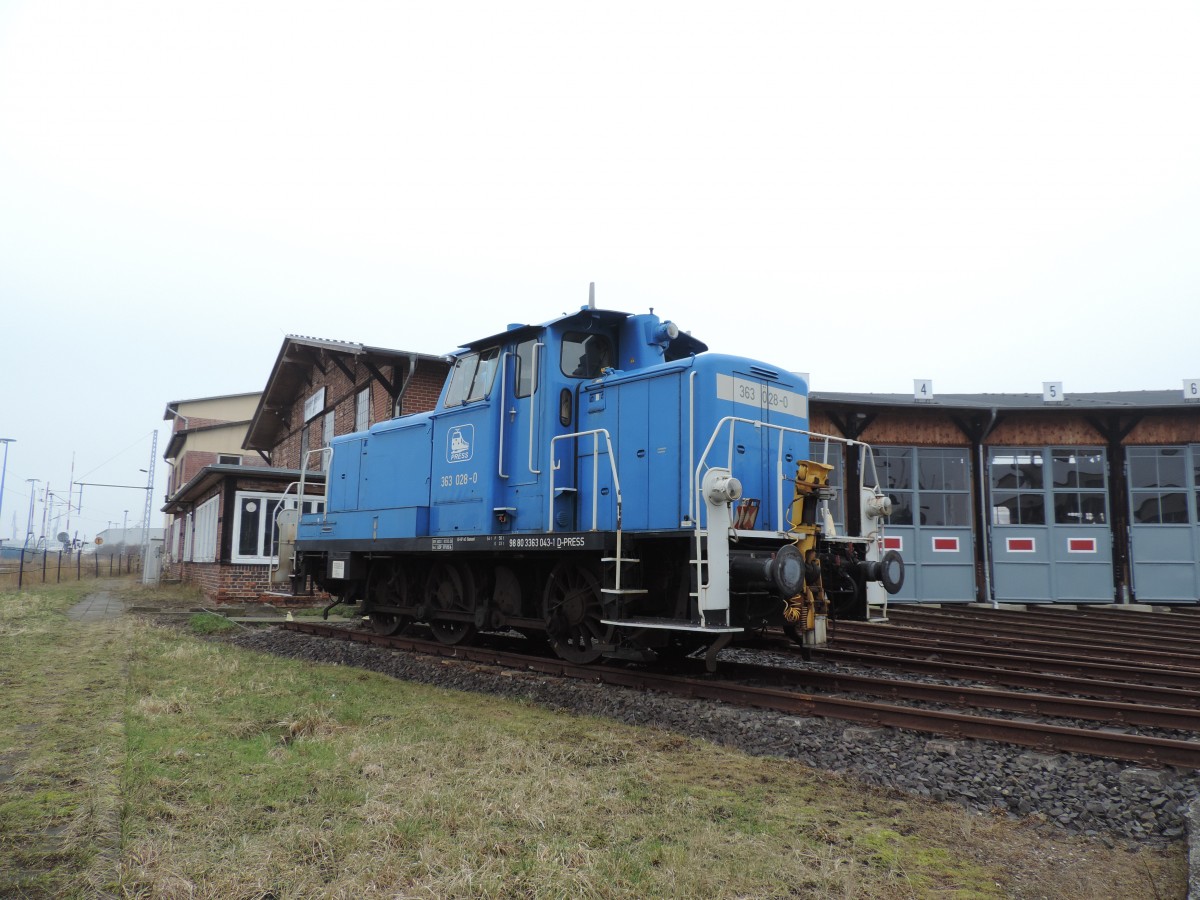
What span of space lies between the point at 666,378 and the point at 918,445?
38.9ft

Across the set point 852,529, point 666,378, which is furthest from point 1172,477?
point 666,378

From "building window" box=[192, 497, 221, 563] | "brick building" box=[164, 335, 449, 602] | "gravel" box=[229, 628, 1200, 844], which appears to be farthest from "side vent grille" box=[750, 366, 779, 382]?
"building window" box=[192, 497, 221, 563]

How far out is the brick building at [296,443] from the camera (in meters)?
16.8

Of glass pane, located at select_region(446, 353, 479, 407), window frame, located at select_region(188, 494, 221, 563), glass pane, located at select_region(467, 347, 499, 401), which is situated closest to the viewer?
glass pane, located at select_region(467, 347, 499, 401)

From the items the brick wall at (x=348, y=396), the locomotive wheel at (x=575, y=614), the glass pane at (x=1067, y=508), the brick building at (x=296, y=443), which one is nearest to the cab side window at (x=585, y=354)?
A: the locomotive wheel at (x=575, y=614)

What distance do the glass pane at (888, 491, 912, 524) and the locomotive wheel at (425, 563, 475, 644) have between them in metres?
10.8

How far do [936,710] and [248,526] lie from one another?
15.6 m

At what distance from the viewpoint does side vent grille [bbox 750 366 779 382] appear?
7.74 meters

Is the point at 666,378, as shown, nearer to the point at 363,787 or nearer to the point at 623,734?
the point at 623,734

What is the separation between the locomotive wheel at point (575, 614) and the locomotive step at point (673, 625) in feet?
1.81

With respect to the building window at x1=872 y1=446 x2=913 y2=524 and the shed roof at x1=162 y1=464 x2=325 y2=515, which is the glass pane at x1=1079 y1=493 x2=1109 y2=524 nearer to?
the building window at x1=872 y1=446 x2=913 y2=524

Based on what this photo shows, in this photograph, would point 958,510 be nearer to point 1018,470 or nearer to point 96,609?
point 1018,470

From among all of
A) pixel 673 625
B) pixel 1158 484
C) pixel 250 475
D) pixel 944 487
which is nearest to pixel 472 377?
pixel 673 625

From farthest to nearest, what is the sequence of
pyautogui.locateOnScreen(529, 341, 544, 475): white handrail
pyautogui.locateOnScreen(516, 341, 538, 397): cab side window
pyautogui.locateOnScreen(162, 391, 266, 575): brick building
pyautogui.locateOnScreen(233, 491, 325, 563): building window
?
1. pyautogui.locateOnScreen(162, 391, 266, 575): brick building
2. pyautogui.locateOnScreen(233, 491, 325, 563): building window
3. pyautogui.locateOnScreen(516, 341, 538, 397): cab side window
4. pyautogui.locateOnScreen(529, 341, 544, 475): white handrail
